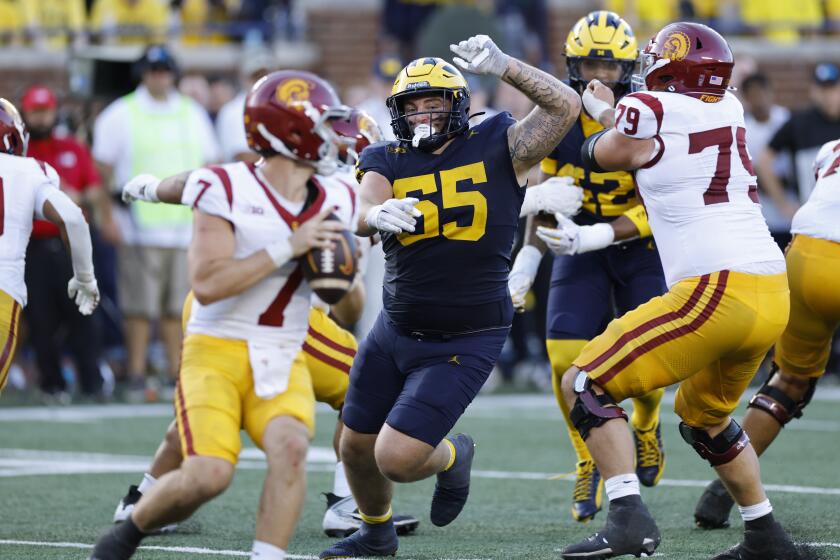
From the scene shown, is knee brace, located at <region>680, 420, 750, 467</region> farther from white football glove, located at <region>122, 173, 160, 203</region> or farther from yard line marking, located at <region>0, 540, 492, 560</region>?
white football glove, located at <region>122, 173, 160, 203</region>

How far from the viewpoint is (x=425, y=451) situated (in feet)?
18.0

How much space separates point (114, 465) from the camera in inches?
327

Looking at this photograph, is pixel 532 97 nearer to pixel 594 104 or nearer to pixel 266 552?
pixel 594 104

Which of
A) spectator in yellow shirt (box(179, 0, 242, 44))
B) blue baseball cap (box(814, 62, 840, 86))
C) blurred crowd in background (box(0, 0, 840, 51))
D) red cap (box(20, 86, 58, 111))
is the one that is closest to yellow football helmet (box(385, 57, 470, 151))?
red cap (box(20, 86, 58, 111))

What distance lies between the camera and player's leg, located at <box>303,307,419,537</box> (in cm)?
622

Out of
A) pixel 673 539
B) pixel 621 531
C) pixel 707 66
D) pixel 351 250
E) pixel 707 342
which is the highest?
pixel 707 66

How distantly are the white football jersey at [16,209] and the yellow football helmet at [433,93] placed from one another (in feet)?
4.60

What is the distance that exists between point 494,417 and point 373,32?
24.8 feet

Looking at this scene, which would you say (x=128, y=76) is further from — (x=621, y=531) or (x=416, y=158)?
(x=621, y=531)

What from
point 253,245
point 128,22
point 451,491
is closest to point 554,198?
point 451,491

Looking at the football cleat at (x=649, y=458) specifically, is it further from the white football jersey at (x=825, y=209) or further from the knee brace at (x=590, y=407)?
the knee brace at (x=590, y=407)

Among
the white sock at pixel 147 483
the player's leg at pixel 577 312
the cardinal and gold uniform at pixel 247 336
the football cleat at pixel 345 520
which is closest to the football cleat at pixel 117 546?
the cardinal and gold uniform at pixel 247 336

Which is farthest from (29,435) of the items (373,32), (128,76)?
(373,32)

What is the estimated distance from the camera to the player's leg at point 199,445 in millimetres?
4660
